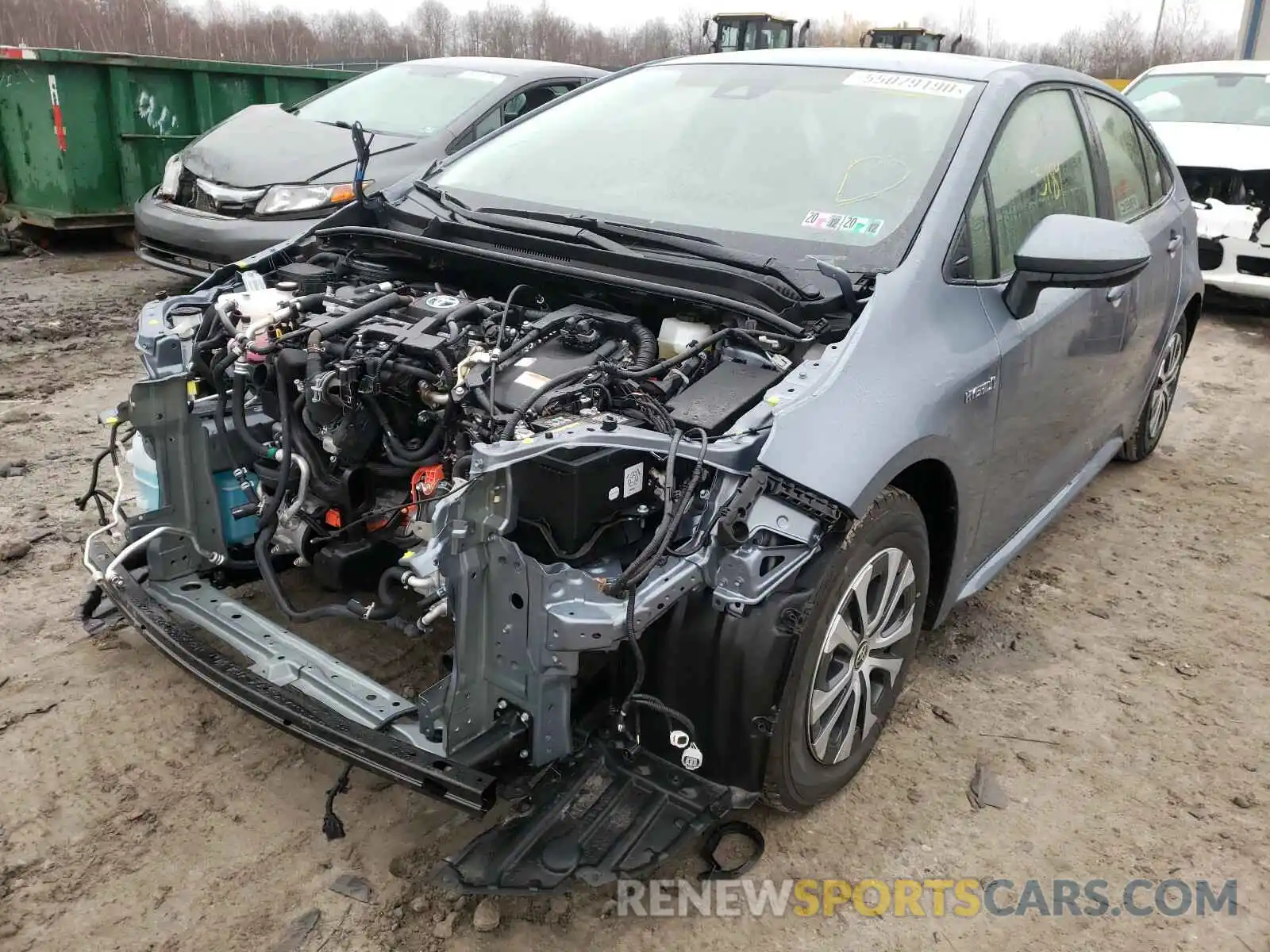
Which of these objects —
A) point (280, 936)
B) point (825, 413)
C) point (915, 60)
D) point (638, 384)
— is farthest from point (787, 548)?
point (915, 60)

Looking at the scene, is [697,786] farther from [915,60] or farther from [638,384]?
[915,60]

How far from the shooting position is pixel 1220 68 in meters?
9.02

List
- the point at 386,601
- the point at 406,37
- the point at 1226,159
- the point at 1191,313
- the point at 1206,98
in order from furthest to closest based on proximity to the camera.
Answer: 1. the point at 406,37
2. the point at 1206,98
3. the point at 1226,159
4. the point at 1191,313
5. the point at 386,601

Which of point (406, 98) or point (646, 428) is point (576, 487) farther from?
point (406, 98)

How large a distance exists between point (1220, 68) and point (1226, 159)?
191 centimetres

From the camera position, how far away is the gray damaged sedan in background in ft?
6.90

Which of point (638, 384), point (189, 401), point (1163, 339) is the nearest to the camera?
point (638, 384)

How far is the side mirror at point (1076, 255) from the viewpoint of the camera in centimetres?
259

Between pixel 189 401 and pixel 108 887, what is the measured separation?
1.30 m

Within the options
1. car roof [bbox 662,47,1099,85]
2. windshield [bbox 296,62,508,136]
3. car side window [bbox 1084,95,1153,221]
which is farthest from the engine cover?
windshield [bbox 296,62,508,136]

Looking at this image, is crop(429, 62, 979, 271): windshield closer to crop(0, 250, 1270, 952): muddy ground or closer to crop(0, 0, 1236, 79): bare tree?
crop(0, 250, 1270, 952): muddy ground

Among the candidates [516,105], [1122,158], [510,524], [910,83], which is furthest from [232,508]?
[516,105]

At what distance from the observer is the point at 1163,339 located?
430cm

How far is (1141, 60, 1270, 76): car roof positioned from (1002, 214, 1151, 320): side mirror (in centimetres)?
788
